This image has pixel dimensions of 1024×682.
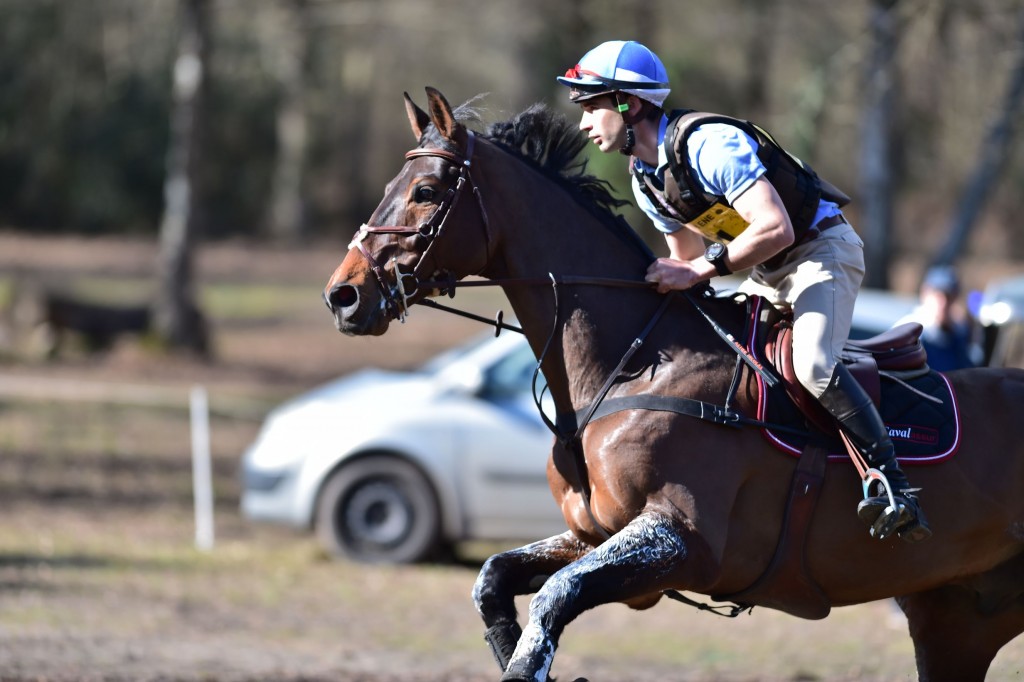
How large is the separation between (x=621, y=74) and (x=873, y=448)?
165cm

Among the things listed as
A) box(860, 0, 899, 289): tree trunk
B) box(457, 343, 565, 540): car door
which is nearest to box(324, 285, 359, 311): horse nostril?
box(457, 343, 565, 540): car door

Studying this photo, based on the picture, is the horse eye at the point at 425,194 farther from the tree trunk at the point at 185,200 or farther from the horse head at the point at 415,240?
the tree trunk at the point at 185,200

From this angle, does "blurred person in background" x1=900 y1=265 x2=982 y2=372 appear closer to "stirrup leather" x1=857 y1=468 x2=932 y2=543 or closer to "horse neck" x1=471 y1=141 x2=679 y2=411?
"stirrup leather" x1=857 y1=468 x2=932 y2=543

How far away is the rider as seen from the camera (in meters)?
4.70

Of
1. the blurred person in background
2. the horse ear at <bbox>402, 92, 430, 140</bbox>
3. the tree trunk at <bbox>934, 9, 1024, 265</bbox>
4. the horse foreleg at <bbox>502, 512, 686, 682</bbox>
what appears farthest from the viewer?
the tree trunk at <bbox>934, 9, 1024, 265</bbox>

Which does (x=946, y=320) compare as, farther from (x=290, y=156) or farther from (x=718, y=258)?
(x=290, y=156)

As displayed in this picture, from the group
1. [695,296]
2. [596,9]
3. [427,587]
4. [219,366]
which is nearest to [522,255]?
[695,296]

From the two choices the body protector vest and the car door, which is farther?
the car door

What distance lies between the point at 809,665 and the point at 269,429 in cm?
495

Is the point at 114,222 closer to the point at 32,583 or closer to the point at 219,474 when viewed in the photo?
the point at 219,474

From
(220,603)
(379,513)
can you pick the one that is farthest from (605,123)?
(379,513)

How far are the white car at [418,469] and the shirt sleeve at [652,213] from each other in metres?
5.10

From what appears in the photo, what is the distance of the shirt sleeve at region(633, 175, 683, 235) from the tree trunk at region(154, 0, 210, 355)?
1558 centimetres

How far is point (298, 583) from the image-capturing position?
10164 millimetres
